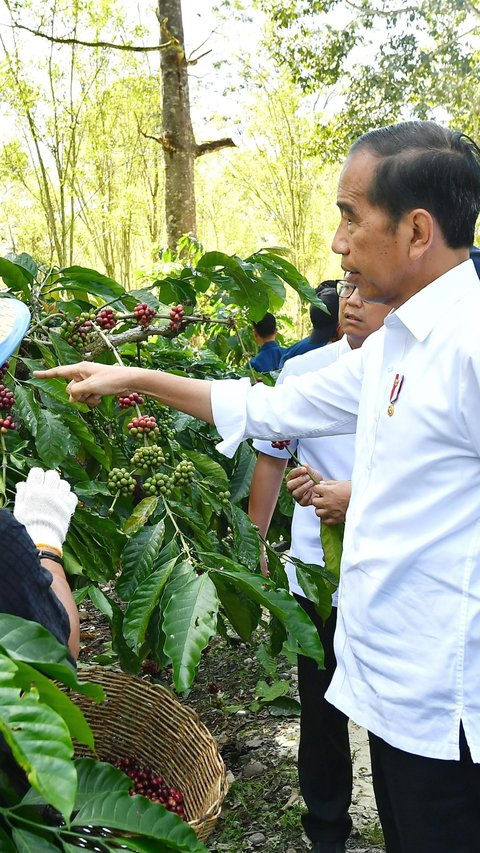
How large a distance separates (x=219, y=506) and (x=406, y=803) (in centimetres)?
82

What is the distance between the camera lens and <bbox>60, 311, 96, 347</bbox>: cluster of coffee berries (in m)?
2.10

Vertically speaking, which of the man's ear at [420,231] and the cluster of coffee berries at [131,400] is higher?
the man's ear at [420,231]

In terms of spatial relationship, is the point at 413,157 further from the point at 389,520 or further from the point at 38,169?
the point at 38,169

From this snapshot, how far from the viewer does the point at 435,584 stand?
1.31 metres

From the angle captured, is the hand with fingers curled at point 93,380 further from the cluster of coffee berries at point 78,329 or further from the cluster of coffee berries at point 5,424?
the cluster of coffee berries at point 78,329

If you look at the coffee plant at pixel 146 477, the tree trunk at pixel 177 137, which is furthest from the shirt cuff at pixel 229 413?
the tree trunk at pixel 177 137

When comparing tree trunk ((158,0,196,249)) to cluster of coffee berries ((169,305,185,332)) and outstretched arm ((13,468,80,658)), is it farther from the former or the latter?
outstretched arm ((13,468,80,658))

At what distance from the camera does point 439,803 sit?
1339 mm

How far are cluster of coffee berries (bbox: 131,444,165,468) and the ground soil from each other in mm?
773

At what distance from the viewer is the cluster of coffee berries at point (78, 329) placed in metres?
2.10

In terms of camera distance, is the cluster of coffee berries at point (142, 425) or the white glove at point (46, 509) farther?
the cluster of coffee berries at point (142, 425)

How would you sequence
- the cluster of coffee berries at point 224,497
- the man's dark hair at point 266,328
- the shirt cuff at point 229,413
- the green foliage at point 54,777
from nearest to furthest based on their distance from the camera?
the green foliage at point 54,777 → the shirt cuff at point 229,413 → the cluster of coffee berries at point 224,497 → the man's dark hair at point 266,328

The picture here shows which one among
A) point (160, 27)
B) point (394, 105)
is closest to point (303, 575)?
point (160, 27)

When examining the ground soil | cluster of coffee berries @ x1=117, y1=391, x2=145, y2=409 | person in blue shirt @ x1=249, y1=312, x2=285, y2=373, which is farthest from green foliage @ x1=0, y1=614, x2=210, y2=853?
person in blue shirt @ x1=249, y1=312, x2=285, y2=373
